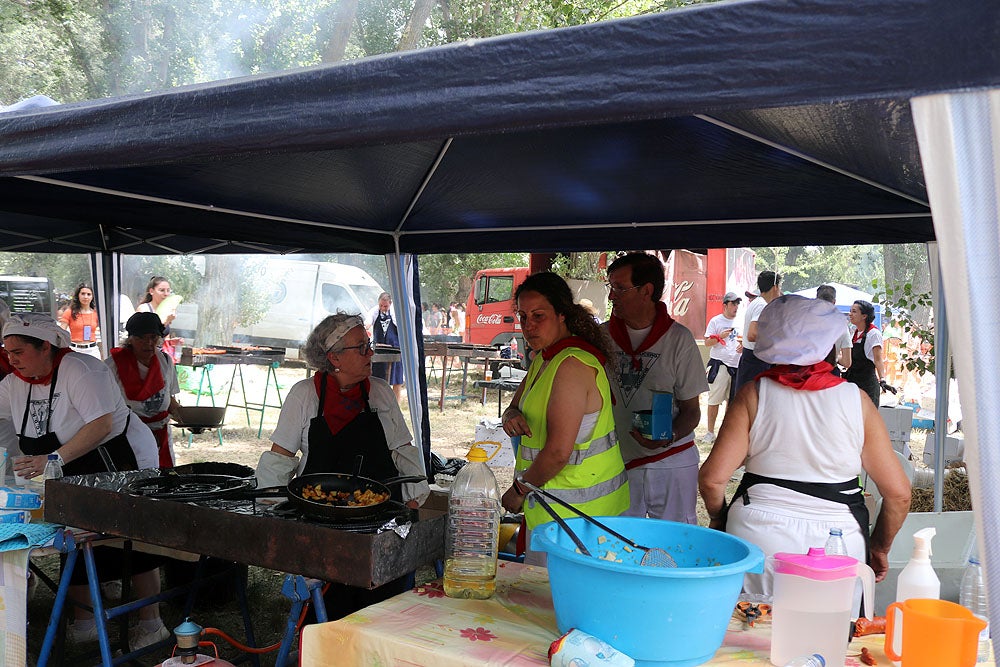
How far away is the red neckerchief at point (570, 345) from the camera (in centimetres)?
258

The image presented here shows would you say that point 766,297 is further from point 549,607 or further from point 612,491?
point 549,607

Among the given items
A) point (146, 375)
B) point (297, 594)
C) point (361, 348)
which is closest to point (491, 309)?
point (146, 375)

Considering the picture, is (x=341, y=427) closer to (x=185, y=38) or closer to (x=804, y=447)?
(x=804, y=447)

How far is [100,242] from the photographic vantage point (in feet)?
19.9

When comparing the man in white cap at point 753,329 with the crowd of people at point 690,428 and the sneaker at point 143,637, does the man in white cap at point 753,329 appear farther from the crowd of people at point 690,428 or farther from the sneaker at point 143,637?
the sneaker at point 143,637

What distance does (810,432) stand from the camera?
2.05 metres

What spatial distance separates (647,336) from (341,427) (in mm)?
1349

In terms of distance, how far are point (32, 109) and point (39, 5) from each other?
694 inches

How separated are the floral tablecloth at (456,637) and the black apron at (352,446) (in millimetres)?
1031

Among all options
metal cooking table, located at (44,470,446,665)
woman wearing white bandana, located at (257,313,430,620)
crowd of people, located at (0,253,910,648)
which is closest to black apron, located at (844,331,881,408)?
crowd of people, located at (0,253,910,648)

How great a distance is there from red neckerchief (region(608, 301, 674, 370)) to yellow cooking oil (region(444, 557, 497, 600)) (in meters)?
1.70

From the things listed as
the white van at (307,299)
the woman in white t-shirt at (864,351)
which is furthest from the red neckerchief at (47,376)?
the white van at (307,299)

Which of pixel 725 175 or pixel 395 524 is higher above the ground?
pixel 725 175

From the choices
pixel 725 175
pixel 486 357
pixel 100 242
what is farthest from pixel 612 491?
pixel 486 357
